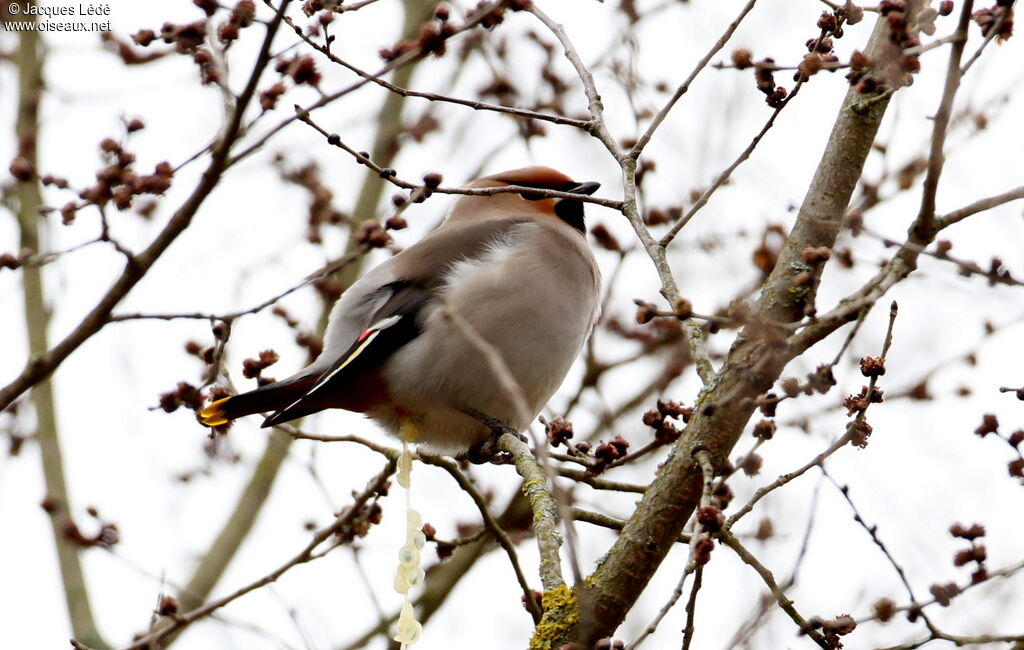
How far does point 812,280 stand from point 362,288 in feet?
8.24

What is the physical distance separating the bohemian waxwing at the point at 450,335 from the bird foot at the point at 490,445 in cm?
3

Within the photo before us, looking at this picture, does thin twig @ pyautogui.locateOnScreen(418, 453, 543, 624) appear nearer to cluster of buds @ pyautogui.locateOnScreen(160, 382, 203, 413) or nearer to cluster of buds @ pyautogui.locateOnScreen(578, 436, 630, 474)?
cluster of buds @ pyautogui.locateOnScreen(578, 436, 630, 474)

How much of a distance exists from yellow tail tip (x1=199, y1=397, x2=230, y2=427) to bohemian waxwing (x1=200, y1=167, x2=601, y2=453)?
14 centimetres

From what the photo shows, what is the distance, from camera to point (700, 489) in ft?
11.0

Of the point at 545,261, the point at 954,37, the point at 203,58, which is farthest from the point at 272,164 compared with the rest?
the point at 954,37

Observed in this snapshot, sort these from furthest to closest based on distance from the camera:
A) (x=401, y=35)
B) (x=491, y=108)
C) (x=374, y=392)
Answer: (x=401, y=35) < (x=374, y=392) < (x=491, y=108)

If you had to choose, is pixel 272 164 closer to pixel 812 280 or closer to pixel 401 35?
pixel 401 35

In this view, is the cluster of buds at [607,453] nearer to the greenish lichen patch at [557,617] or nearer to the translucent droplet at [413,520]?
the translucent droplet at [413,520]

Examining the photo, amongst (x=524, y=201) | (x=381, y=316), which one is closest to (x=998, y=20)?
(x=381, y=316)

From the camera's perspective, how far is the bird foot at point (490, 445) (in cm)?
491

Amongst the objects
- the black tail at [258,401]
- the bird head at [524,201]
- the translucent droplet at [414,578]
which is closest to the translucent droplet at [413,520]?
the translucent droplet at [414,578]

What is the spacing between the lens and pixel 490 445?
5094 mm

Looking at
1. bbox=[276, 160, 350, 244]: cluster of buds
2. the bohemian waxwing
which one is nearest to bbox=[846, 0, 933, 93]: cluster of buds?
the bohemian waxwing

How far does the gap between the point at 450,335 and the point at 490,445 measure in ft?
1.69
